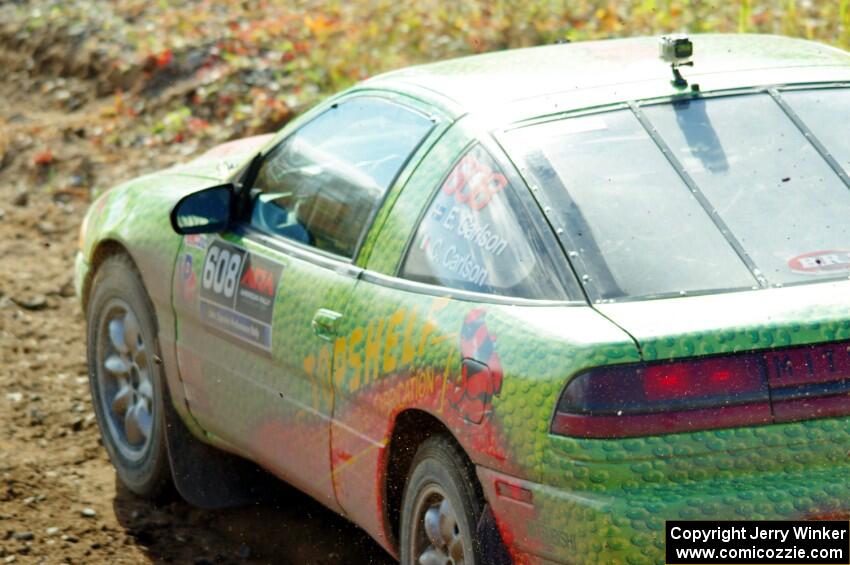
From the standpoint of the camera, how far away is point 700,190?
13.0 feet

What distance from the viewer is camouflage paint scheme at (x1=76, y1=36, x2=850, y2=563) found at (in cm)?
337

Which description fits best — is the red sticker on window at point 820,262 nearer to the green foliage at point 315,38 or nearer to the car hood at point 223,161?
the car hood at point 223,161

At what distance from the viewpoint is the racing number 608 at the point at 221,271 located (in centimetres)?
513

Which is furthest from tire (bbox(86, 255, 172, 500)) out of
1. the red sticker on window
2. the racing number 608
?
the red sticker on window

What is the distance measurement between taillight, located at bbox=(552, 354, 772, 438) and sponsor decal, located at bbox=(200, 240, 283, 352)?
169 centimetres

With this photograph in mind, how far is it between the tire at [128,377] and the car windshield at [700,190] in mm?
2264

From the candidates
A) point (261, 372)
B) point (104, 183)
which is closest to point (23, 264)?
point (104, 183)

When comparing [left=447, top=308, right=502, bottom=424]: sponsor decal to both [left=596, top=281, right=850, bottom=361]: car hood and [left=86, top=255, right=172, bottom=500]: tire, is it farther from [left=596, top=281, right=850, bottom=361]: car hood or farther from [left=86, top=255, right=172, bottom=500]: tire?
[left=86, top=255, right=172, bottom=500]: tire

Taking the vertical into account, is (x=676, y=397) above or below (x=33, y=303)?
above

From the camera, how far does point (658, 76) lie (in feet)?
14.3

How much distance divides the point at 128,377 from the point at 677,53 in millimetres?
2872

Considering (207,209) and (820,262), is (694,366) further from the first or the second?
(207,209)

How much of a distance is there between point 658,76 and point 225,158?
236 centimetres

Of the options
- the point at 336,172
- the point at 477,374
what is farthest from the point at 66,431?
the point at 477,374
